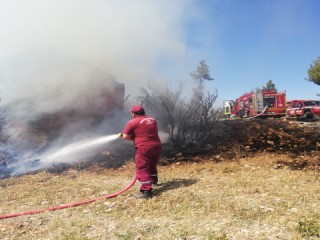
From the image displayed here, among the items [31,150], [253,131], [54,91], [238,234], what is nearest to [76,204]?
[238,234]

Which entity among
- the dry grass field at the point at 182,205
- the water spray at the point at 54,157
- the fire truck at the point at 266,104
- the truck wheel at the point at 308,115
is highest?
the fire truck at the point at 266,104

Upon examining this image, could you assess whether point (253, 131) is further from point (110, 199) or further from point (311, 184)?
point (110, 199)

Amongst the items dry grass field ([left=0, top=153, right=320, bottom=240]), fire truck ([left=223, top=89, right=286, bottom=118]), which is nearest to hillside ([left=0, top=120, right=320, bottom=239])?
dry grass field ([left=0, top=153, right=320, bottom=240])

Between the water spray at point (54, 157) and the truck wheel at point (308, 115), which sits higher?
the truck wheel at point (308, 115)

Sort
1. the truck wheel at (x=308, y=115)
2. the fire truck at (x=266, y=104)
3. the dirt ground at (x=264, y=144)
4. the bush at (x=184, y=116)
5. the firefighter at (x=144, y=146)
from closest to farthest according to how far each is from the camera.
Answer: the firefighter at (x=144, y=146), the dirt ground at (x=264, y=144), the bush at (x=184, y=116), the truck wheel at (x=308, y=115), the fire truck at (x=266, y=104)

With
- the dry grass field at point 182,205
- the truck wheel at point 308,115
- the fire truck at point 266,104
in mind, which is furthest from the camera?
the fire truck at point 266,104

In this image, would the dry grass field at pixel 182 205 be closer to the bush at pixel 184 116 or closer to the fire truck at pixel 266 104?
the bush at pixel 184 116

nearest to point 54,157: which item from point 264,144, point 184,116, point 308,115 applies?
point 184,116

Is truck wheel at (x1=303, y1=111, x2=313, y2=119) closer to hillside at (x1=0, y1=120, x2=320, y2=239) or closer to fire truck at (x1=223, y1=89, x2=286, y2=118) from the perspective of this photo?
fire truck at (x1=223, y1=89, x2=286, y2=118)

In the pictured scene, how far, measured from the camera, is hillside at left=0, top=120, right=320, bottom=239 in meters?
3.32

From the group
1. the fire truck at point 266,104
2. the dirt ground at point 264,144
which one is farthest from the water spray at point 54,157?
the fire truck at point 266,104

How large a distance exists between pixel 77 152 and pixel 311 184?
5.09m

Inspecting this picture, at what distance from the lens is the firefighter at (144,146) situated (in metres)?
4.63

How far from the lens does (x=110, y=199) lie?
464 centimetres
